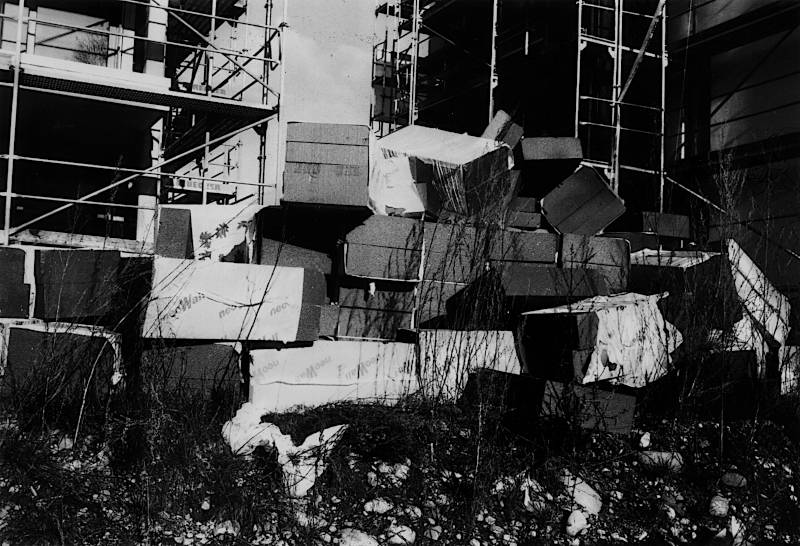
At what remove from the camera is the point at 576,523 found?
4297 millimetres

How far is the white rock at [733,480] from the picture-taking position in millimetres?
4855

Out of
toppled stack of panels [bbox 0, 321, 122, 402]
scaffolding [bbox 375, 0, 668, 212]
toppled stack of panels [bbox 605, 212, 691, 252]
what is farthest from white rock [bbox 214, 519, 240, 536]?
scaffolding [bbox 375, 0, 668, 212]

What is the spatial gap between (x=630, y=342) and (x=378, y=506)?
7.80 feet

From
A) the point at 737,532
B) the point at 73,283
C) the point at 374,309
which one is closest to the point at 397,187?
the point at 374,309

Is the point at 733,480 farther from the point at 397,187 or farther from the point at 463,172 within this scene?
the point at 397,187

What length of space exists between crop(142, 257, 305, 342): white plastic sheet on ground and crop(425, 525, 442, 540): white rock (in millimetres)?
1777

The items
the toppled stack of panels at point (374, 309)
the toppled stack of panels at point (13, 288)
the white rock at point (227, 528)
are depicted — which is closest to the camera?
the white rock at point (227, 528)

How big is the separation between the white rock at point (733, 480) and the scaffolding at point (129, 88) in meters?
5.15

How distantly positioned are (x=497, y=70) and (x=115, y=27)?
693 centimetres

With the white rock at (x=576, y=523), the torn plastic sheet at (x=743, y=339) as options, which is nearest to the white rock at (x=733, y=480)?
the torn plastic sheet at (x=743, y=339)

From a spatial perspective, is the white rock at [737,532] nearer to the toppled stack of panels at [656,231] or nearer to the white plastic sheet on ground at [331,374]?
the white plastic sheet on ground at [331,374]

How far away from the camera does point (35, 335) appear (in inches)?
200

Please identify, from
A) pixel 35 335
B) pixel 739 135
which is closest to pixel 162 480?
pixel 35 335

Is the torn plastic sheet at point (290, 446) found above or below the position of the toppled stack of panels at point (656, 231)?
below
